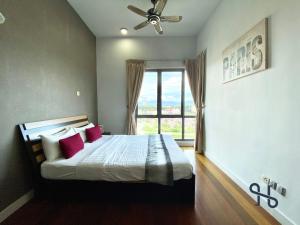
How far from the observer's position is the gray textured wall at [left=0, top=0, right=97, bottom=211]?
6.68 ft

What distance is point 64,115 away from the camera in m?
3.33

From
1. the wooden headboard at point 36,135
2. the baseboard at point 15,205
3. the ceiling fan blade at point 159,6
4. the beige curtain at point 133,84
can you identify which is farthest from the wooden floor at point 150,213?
the beige curtain at point 133,84

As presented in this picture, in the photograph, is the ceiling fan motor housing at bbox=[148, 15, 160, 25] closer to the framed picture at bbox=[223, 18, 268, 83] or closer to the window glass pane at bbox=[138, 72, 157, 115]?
the framed picture at bbox=[223, 18, 268, 83]

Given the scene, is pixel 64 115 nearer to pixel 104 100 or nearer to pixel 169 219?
pixel 104 100

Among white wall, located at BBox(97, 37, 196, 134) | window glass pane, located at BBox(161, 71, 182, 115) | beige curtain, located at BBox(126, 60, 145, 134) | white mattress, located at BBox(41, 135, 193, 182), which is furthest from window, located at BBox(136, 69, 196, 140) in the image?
white mattress, located at BBox(41, 135, 193, 182)

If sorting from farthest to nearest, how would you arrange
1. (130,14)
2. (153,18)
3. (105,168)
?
(130,14) → (153,18) → (105,168)

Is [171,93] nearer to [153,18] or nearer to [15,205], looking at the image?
[153,18]

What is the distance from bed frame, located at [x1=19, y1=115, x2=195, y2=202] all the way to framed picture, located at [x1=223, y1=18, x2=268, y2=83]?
157 centimetres

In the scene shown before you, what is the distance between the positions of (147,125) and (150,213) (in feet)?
11.0

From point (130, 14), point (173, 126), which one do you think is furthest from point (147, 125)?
point (130, 14)

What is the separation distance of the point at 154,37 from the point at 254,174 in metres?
4.13

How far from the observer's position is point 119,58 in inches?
202

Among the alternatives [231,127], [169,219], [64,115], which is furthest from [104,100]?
[169,219]

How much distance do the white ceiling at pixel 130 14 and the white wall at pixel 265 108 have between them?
48cm
